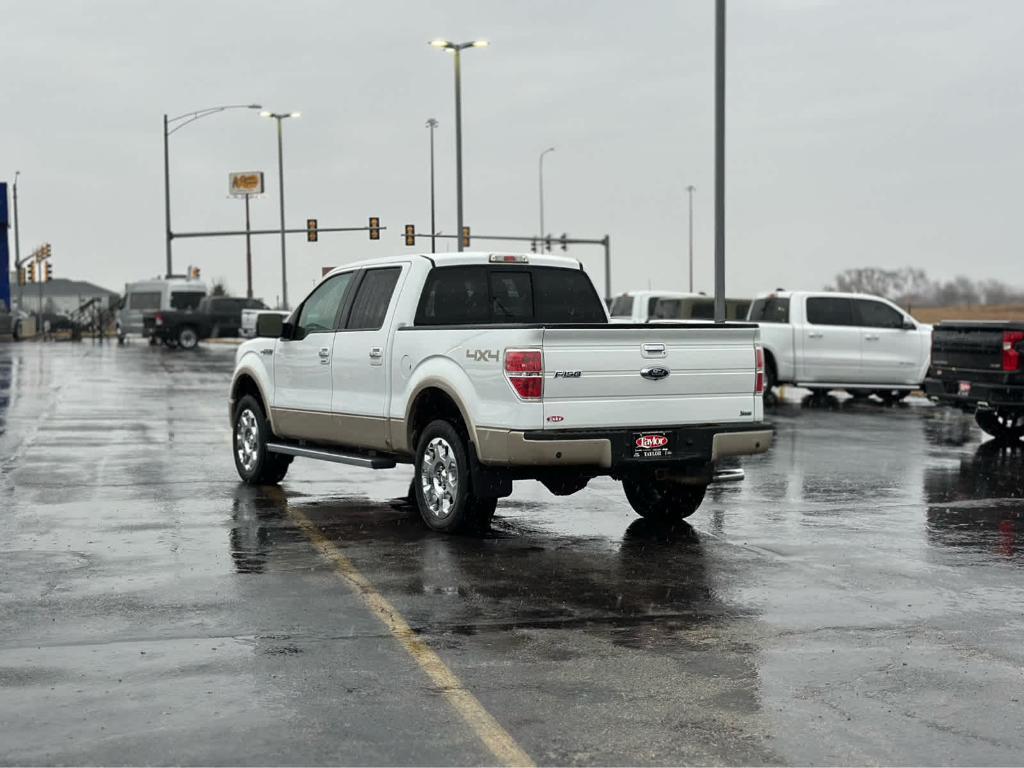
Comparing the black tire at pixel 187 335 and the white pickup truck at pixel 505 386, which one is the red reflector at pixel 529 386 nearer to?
the white pickup truck at pixel 505 386

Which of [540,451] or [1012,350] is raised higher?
[1012,350]

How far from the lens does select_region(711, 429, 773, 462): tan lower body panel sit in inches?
413

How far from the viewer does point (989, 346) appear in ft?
58.7

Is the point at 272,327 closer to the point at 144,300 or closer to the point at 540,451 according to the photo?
the point at 540,451

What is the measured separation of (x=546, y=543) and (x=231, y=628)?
334 centimetres

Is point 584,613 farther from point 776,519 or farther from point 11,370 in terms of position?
point 11,370

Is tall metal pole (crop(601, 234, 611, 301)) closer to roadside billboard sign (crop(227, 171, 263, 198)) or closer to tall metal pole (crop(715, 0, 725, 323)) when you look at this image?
tall metal pole (crop(715, 0, 725, 323))

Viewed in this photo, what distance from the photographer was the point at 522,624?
7504 millimetres

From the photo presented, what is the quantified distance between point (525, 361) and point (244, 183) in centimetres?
12561

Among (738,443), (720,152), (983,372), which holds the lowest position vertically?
(738,443)

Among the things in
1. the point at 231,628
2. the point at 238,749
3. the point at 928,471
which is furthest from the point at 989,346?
the point at 238,749

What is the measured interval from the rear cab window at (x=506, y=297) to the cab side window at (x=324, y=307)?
1.24m

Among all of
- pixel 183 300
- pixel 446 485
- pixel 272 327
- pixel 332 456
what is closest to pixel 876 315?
pixel 272 327

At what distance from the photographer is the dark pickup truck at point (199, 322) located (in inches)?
2242
